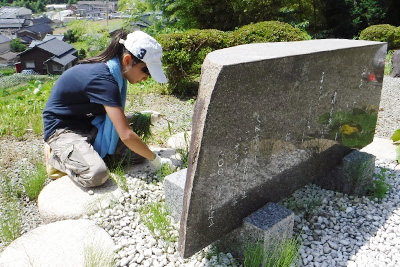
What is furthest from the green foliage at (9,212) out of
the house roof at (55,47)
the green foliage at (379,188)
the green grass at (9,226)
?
the house roof at (55,47)

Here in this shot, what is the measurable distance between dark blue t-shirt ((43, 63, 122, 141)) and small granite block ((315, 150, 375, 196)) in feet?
6.73

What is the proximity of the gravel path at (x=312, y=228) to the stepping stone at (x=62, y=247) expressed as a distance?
0.11 metres

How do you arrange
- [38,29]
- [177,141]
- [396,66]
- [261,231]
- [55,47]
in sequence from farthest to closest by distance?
[38,29], [55,47], [396,66], [177,141], [261,231]

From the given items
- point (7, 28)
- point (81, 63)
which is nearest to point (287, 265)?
point (81, 63)

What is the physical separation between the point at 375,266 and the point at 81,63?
2.85 m

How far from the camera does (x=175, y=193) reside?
8.71 feet

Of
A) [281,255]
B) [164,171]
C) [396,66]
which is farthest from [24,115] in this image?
Answer: [396,66]

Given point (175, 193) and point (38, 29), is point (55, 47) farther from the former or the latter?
point (175, 193)

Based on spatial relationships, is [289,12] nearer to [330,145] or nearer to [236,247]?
[330,145]

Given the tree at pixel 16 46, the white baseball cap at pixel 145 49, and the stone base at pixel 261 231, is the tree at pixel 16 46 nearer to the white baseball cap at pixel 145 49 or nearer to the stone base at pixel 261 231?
the white baseball cap at pixel 145 49

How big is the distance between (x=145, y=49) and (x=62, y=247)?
5.32ft

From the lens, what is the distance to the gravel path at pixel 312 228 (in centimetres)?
235

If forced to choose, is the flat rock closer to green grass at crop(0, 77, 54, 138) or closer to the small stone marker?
green grass at crop(0, 77, 54, 138)

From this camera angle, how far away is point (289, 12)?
14586 millimetres
